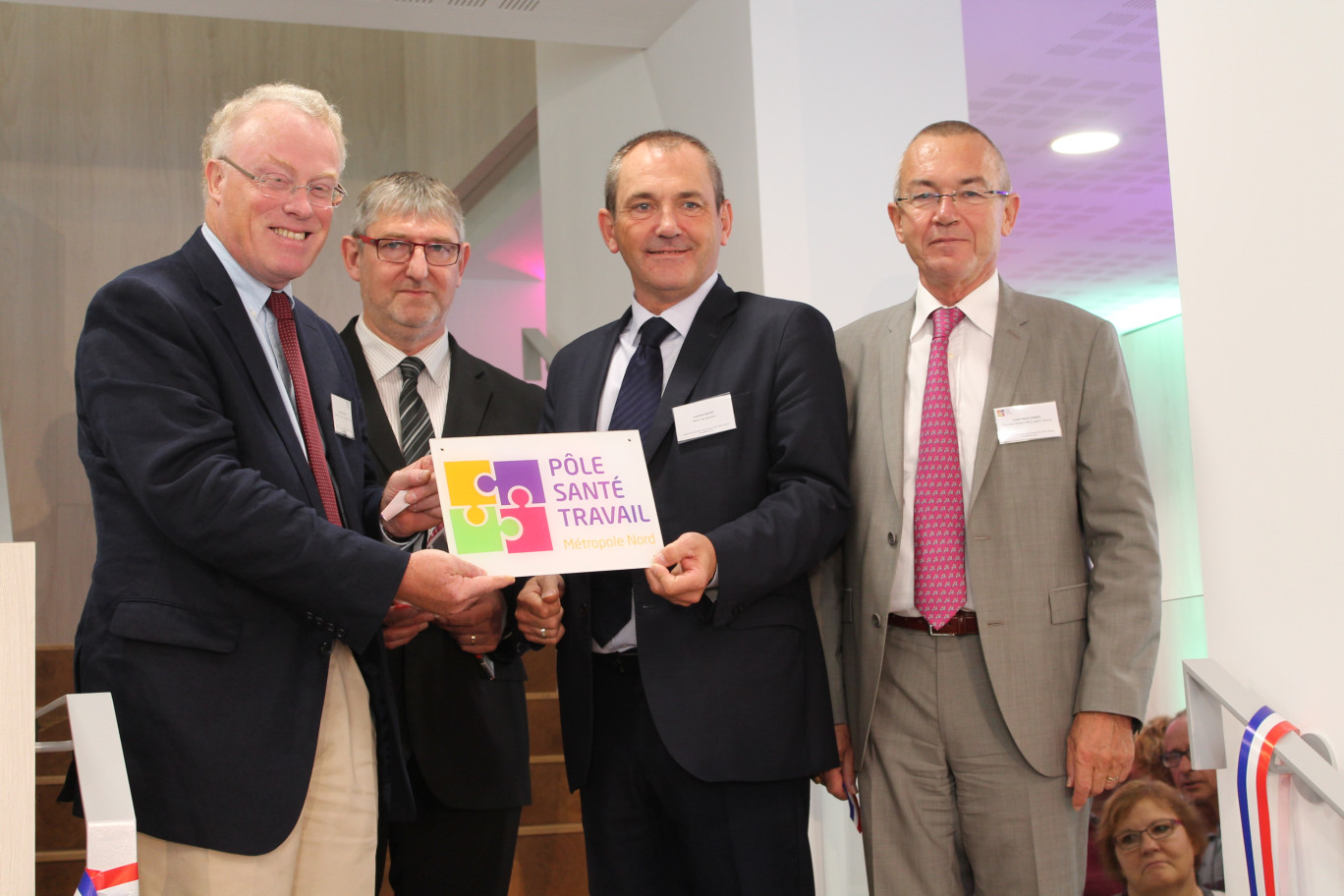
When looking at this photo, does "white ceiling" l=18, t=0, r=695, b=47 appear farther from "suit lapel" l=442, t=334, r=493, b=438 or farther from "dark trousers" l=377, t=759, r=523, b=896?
"dark trousers" l=377, t=759, r=523, b=896

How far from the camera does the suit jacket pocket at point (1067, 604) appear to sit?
224 cm

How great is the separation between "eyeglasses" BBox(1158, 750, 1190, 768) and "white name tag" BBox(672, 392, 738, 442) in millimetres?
4803

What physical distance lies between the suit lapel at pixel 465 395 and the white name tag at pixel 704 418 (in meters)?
0.80

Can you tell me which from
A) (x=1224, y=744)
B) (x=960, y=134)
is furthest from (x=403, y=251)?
(x=1224, y=744)

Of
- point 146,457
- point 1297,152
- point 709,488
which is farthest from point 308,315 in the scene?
point 1297,152

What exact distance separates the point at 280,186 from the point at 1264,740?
184 centimetres

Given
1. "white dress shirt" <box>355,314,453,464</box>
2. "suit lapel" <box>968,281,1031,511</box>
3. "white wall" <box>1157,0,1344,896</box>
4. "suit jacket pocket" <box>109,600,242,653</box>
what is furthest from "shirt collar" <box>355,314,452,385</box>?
"white wall" <box>1157,0,1344,896</box>

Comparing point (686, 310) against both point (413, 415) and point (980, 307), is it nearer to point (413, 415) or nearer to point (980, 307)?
point (980, 307)

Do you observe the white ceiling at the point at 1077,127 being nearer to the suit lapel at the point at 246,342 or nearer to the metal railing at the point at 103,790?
the suit lapel at the point at 246,342

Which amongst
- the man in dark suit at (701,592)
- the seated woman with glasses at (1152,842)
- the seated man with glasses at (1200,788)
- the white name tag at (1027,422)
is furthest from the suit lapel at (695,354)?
the seated woman with glasses at (1152,842)

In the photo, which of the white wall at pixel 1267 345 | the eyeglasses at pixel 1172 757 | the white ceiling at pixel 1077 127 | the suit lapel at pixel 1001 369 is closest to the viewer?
the white wall at pixel 1267 345

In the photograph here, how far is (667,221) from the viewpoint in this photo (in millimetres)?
2377

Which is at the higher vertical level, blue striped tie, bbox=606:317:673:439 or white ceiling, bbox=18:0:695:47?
white ceiling, bbox=18:0:695:47

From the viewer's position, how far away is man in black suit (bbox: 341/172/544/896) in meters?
2.56
